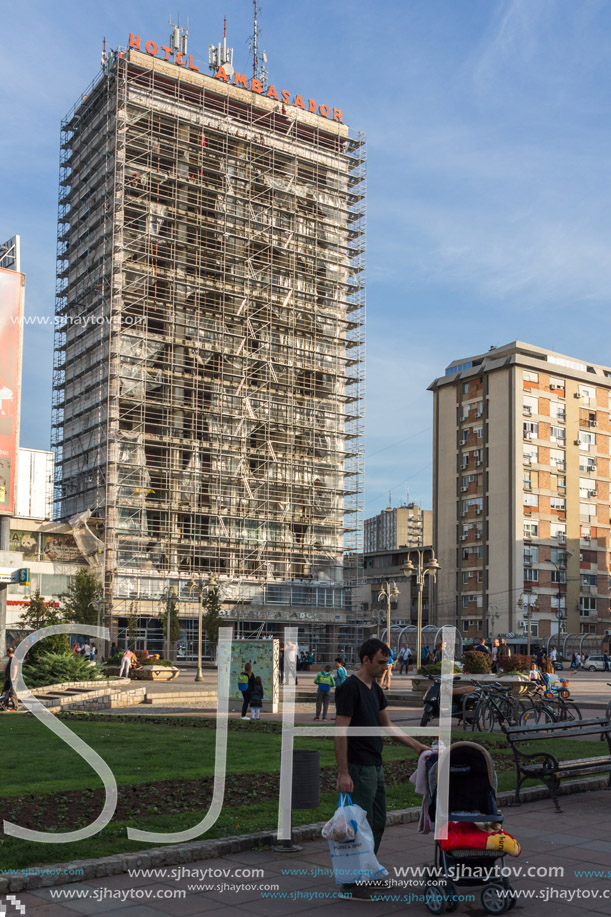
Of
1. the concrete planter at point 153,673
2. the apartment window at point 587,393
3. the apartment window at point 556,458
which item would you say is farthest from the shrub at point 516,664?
the apartment window at point 587,393

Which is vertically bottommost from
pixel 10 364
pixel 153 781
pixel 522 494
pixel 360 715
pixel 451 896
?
pixel 153 781

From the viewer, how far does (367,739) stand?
7141mm

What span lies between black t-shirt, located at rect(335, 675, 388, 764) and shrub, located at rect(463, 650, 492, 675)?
20775 millimetres

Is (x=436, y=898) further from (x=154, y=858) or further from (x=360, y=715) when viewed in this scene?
(x=154, y=858)

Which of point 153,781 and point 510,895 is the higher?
point 510,895

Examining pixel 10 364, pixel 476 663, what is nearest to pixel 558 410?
pixel 10 364

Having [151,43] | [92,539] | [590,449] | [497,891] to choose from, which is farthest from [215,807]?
[590,449]

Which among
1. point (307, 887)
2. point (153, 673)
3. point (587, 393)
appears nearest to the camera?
point (307, 887)

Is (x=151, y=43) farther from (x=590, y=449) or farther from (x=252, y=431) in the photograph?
(x=590, y=449)

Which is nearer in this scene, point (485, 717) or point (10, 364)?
point (485, 717)

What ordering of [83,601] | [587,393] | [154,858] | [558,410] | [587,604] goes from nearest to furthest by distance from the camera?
[154,858] → [83,601] → [587,604] → [558,410] → [587,393]

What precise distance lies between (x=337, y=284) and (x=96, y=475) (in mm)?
23982

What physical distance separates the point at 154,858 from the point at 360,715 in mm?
2025

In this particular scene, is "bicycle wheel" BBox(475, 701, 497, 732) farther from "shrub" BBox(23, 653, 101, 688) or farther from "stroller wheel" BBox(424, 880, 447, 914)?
"shrub" BBox(23, 653, 101, 688)
